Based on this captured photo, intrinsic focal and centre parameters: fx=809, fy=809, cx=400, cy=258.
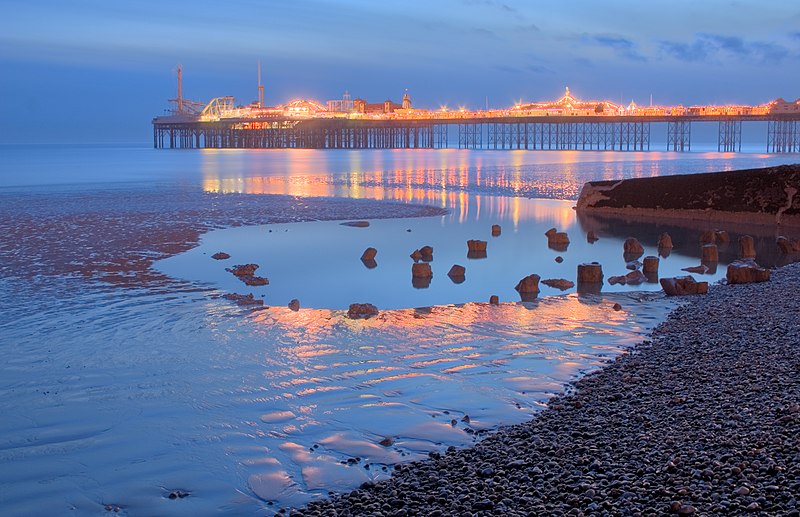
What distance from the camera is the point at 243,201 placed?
27.6 meters

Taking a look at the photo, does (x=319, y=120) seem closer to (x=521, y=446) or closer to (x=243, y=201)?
(x=243, y=201)

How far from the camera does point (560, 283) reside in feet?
38.6

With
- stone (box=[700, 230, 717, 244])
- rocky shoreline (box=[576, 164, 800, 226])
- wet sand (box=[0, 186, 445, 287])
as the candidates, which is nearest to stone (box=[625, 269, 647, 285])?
stone (box=[700, 230, 717, 244])

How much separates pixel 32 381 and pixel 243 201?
67.8 ft

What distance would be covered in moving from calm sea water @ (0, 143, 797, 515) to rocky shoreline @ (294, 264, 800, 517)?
0.39 meters

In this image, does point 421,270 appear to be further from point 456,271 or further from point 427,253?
point 427,253

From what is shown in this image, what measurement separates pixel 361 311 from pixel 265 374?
260 cm

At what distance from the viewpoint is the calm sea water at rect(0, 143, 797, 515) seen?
5355 millimetres

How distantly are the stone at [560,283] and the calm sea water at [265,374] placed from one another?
36 centimetres

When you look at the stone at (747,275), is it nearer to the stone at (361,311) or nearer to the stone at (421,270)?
the stone at (421,270)

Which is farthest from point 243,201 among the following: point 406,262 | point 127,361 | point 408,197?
point 127,361

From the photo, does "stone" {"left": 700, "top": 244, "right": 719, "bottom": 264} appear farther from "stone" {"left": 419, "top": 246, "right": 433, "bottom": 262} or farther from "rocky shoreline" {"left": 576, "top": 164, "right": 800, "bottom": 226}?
"rocky shoreline" {"left": 576, "top": 164, "right": 800, "bottom": 226}

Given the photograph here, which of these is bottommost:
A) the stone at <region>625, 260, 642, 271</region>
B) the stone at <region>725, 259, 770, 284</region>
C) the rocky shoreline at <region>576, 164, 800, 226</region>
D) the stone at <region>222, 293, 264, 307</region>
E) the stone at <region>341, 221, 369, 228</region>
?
the stone at <region>222, 293, 264, 307</region>

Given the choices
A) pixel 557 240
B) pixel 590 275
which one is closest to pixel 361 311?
pixel 590 275
